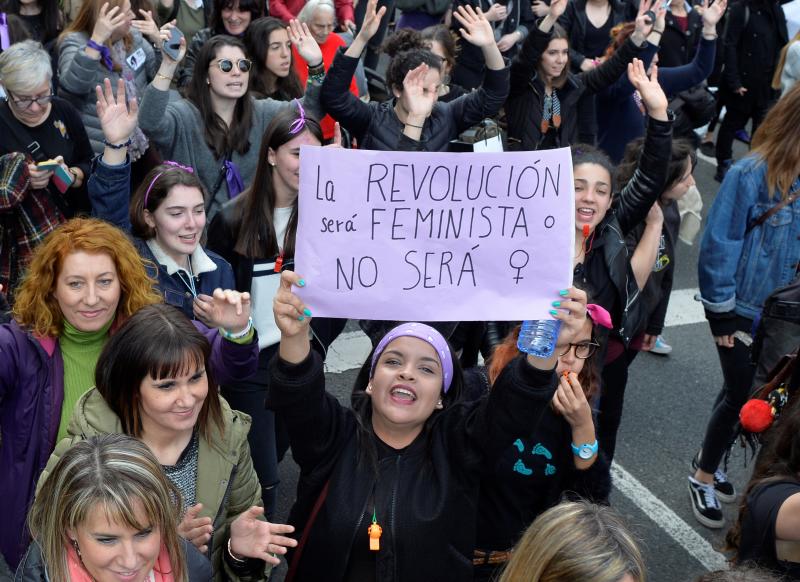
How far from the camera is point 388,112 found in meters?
5.28

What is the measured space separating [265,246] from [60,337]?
1.08m

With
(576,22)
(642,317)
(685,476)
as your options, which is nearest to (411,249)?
(642,317)

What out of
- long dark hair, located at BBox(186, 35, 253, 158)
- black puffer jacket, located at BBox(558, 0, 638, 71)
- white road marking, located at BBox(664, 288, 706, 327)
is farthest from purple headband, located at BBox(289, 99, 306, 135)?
black puffer jacket, located at BBox(558, 0, 638, 71)

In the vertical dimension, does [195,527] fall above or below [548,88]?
below

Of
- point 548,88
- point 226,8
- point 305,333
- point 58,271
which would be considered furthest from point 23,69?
point 548,88

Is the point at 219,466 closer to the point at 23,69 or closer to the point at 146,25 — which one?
the point at 23,69

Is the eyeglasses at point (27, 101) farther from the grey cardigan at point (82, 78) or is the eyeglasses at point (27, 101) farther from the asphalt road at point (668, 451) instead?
the asphalt road at point (668, 451)

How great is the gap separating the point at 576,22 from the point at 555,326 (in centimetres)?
593

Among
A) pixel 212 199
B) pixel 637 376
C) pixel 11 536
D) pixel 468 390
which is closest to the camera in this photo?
pixel 11 536

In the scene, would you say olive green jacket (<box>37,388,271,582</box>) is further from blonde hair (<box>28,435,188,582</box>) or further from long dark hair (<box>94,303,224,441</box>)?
blonde hair (<box>28,435,188,582</box>)

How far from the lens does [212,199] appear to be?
4992 mm

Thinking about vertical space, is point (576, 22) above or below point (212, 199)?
above

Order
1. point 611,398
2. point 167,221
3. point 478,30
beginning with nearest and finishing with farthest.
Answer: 1. point 167,221
2. point 611,398
3. point 478,30

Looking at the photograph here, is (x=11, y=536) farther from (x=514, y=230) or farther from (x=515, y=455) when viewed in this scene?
(x=514, y=230)
